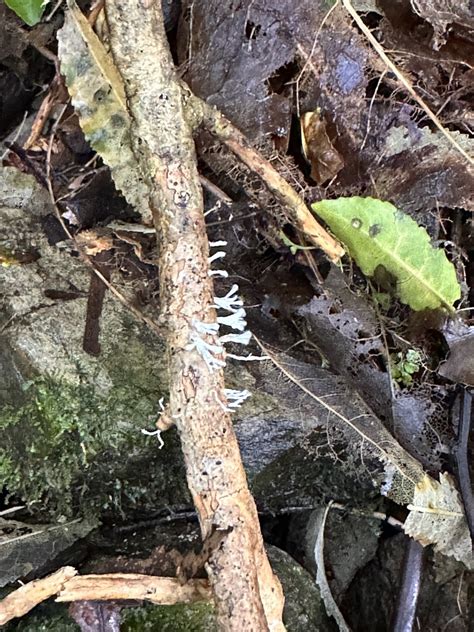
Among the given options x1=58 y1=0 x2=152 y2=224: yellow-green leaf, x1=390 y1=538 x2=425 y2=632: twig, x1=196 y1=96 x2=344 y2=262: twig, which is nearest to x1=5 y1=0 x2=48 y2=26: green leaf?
x1=58 y1=0 x2=152 y2=224: yellow-green leaf

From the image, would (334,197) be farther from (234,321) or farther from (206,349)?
(206,349)

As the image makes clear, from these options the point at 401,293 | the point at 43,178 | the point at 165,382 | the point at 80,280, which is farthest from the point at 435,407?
the point at 43,178

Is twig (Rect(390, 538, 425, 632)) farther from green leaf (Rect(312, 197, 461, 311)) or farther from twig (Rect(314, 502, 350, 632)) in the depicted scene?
green leaf (Rect(312, 197, 461, 311))

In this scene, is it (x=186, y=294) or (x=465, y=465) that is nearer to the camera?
(x=186, y=294)

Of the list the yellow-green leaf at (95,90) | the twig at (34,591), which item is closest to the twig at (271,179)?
the yellow-green leaf at (95,90)

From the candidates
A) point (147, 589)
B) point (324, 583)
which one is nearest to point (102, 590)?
point (147, 589)
